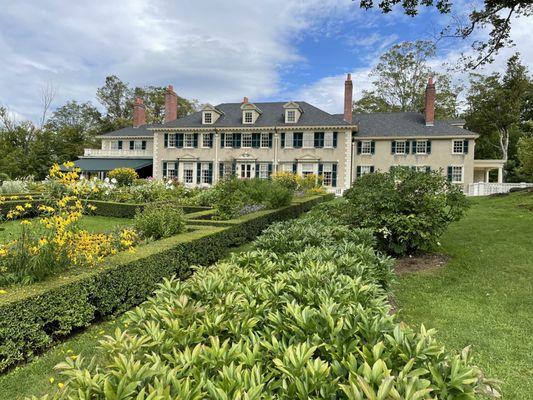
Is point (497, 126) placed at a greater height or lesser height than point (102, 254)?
greater

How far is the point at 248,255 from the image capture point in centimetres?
429

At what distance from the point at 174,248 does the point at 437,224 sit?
517 centimetres

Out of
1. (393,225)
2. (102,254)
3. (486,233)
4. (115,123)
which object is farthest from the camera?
(115,123)

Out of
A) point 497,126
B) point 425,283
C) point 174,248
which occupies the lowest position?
point 425,283

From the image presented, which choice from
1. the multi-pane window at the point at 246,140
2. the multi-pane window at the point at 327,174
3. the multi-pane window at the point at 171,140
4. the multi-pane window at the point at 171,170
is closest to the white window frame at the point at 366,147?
the multi-pane window at the point at 327,174

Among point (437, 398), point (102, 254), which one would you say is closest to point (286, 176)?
point (102, 254)

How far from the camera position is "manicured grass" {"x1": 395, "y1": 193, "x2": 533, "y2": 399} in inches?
159

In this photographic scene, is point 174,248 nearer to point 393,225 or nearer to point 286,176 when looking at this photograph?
point 393,225

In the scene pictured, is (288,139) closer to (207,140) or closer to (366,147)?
(366,147)

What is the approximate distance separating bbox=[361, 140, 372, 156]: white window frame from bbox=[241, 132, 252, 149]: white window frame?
9.47m

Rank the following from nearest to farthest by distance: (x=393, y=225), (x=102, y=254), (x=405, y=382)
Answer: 1. (x=405, y=382)
2. (x=102, y=254)
3. (x=393, y=225)

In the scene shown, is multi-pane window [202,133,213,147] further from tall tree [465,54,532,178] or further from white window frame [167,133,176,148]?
tall tree [465,54,532,178]

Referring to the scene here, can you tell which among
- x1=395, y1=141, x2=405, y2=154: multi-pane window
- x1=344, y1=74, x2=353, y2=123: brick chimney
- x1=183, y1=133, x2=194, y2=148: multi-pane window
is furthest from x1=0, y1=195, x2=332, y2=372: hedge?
x1=183, y1=133, x2=194, y2=148: multi-pane window

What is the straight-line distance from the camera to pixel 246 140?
32844 mm
